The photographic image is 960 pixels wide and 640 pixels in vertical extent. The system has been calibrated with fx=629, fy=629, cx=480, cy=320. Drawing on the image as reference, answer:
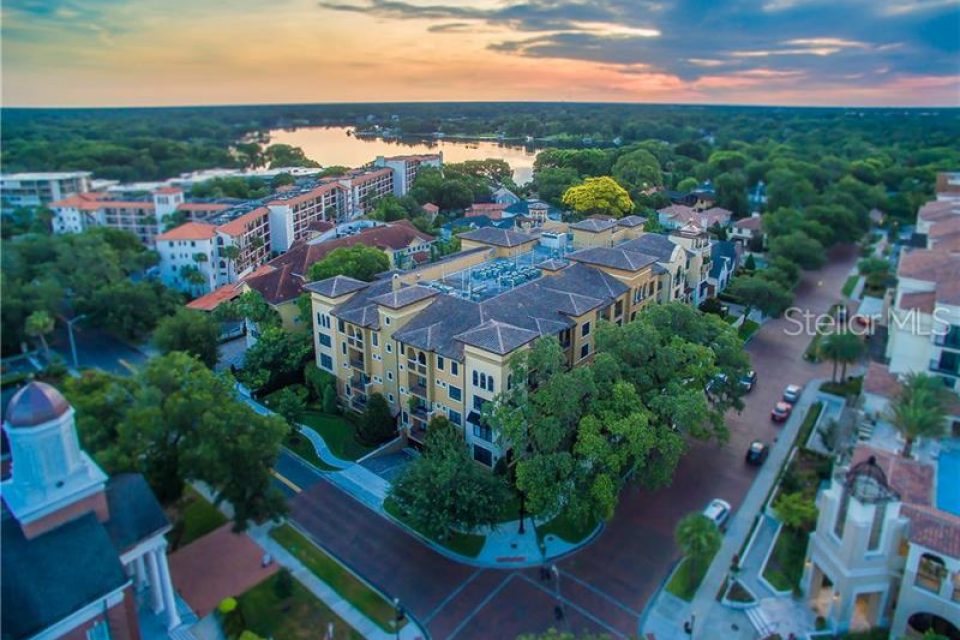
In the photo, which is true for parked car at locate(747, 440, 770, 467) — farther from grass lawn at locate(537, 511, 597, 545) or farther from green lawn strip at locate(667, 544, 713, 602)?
Result: grass lawn at locate(537, 511, 597, 545)

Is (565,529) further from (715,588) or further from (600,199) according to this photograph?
(600,199)

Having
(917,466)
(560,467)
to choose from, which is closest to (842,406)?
(917,466)

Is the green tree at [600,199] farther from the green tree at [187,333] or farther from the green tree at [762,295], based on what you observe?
the green tree at [187,333]

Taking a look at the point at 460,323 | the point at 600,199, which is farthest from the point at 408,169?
the point at 460,323

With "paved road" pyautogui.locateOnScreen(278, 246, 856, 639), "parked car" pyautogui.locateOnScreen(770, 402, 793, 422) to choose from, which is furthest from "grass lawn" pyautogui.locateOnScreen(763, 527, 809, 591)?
"parked car" pyautogui.locateOnScreen(770, 402, 793, 422)

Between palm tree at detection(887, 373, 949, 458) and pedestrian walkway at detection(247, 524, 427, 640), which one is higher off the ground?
palm tree at detection(887, 373, 949, 458)

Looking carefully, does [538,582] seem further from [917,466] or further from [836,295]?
[836,295]
